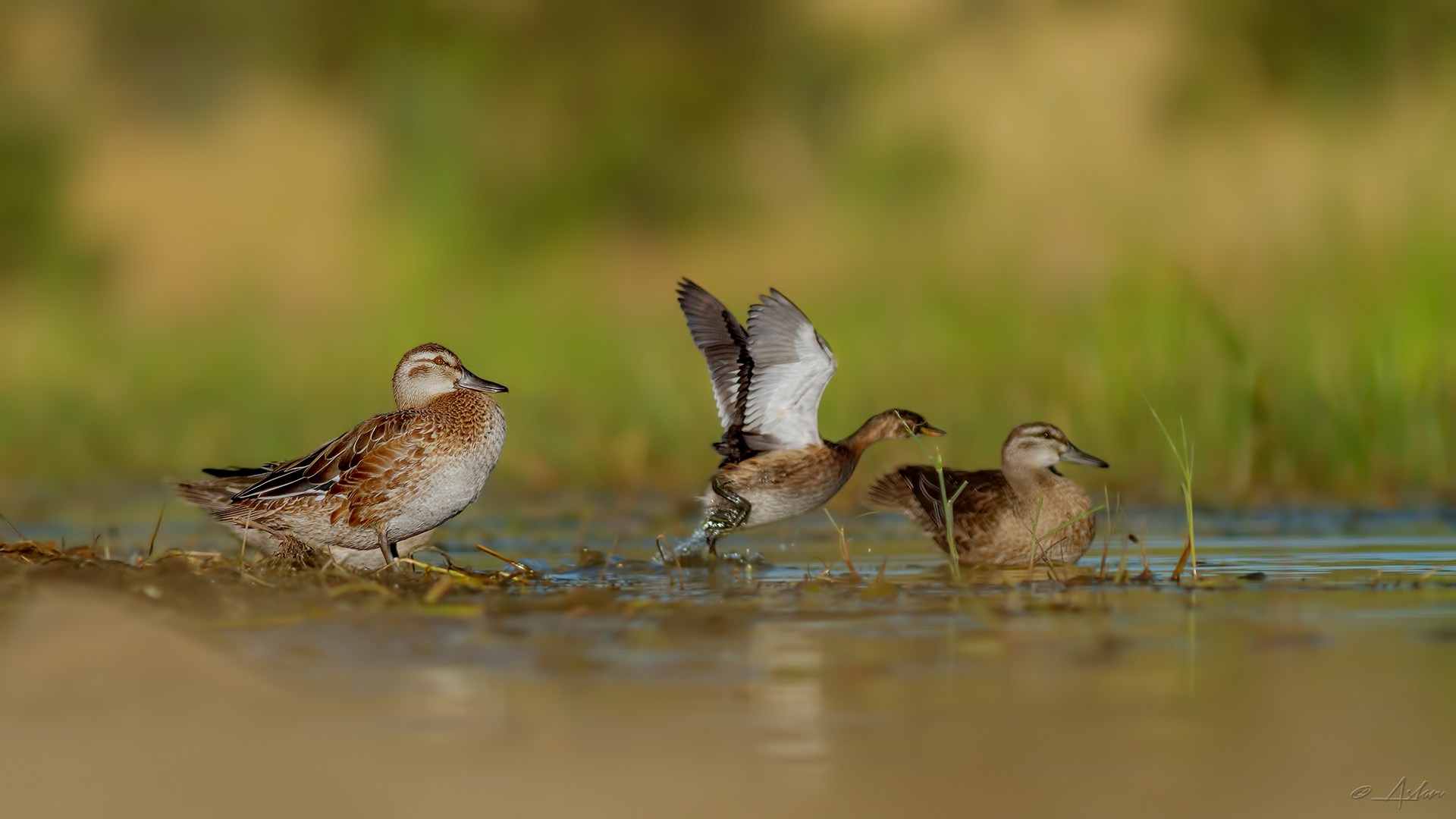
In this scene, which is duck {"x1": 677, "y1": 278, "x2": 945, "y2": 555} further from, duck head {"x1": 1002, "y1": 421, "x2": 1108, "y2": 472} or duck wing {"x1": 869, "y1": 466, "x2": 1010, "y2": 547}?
duck head {"x1": 1002, "y1": 421, "x2": 1108, "y2": 472}

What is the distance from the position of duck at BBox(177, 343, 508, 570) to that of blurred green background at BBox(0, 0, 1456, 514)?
Answer: 326 centimetres

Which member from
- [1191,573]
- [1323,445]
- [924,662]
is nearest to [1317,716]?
[924,662]

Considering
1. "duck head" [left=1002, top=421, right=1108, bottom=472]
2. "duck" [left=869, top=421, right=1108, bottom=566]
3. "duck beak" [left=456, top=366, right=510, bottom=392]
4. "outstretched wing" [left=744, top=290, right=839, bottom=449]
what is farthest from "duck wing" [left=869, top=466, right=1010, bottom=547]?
"duck beak" [left=456, top=366, right=510, bottom=392]

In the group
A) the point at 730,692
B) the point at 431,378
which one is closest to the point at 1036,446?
the point at 431,378

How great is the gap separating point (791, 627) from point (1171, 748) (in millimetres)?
1828

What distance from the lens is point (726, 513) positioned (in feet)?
27.2

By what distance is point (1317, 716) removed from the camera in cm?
393

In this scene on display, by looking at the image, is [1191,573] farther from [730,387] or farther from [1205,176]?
[1205,176]

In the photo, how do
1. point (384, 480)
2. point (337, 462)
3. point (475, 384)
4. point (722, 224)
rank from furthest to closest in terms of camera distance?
point (722, 224) → point (475, 384) → point (337, 462) → point (384, 480)

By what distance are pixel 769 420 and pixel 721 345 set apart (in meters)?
0.52

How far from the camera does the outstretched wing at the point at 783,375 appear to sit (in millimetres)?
8203

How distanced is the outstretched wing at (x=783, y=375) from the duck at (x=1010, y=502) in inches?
22.5

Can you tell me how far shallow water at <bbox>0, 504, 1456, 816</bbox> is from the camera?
3414 mm

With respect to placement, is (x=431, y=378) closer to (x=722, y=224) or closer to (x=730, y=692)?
(x=730, y=692)
